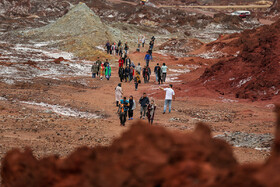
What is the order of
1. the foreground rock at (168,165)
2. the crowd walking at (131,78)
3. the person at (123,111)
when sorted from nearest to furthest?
the foreground rock at (168,165) → the person at (123,111) → the crowd walking at (131,78)

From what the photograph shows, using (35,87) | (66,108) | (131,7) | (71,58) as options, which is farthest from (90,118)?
(131,7)

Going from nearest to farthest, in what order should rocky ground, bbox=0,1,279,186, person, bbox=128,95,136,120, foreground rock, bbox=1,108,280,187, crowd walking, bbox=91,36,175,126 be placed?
1. foreground rock, bbox=1,108,280,187
2. rocky ground, bbox=0,1,279,186
3. crowd walking, bbox=91,36,175,126
4. person, bbox=128,95,136,120

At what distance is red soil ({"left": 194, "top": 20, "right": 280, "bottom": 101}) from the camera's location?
1808 centimetres

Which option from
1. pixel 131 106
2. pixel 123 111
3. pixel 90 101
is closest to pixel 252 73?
pixel 90 101

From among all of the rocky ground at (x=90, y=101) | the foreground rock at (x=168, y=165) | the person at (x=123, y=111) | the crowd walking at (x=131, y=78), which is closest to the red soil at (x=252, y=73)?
the rocky ground at (x=90, y=101)

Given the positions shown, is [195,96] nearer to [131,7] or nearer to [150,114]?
[150,114]

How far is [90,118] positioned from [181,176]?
10.8m

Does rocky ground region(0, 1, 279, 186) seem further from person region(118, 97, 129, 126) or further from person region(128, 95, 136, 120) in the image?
person region(128, 95, 136, 120)

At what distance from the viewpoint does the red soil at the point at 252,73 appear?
59.3 feet

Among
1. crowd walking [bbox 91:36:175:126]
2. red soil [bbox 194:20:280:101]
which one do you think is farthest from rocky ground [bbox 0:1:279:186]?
crowd walking [bbox 91:36:175:126]

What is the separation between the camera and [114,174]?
A: 112 inches

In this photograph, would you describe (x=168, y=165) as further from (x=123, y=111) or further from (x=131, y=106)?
(x=131, y=106)

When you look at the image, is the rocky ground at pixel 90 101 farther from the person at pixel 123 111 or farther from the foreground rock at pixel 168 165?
the foreground rock at pixel 168 165

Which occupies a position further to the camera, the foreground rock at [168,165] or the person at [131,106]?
the person at [131,106]
